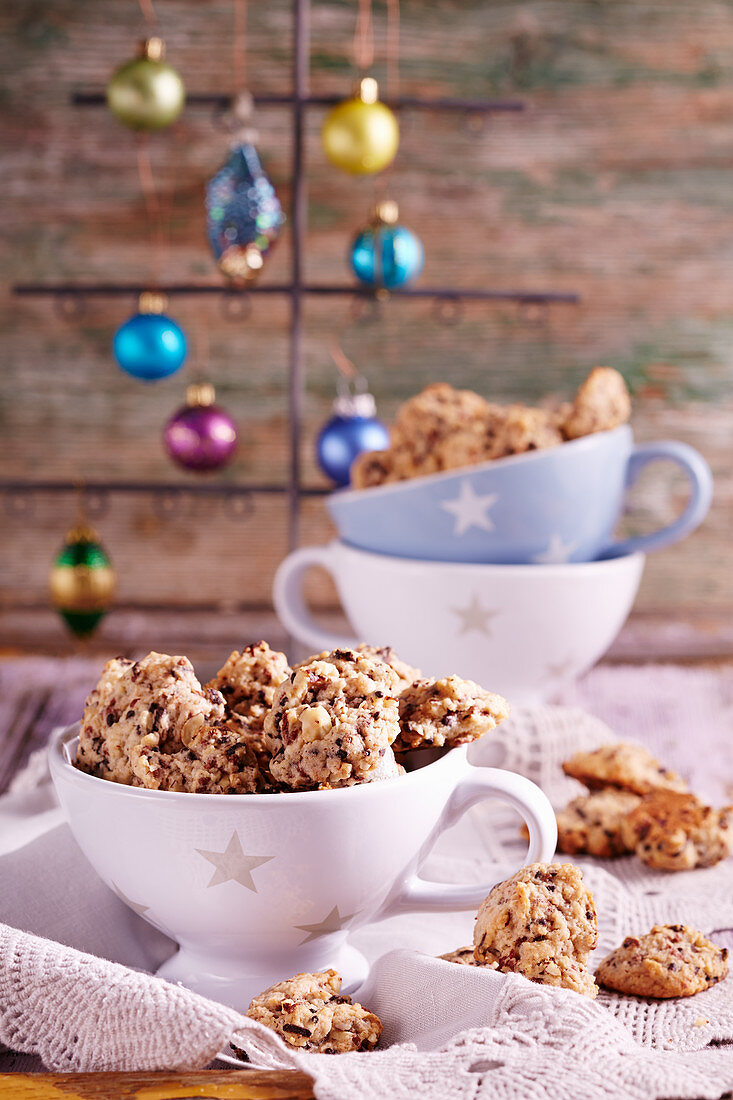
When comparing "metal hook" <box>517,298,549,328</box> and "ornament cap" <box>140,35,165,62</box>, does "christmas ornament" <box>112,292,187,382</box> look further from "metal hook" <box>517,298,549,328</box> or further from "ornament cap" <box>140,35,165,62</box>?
"metal hook" <box>517,298,549,328</box>

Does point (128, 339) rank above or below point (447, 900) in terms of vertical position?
above

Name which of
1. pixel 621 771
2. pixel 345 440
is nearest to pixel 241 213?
pixel 345 440

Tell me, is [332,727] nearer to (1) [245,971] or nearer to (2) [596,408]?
(1) [245,971]

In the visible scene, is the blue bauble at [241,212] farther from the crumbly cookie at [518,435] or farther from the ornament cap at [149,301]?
the crumbly cookie at [518,435]

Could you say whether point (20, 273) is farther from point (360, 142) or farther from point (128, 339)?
point (360, 142)

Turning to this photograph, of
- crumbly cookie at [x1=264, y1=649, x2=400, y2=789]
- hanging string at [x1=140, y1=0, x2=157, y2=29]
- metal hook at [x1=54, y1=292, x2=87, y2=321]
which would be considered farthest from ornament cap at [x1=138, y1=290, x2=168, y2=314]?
crumbly cookie at [x1=264, y1=649, x2=400, y2=789]

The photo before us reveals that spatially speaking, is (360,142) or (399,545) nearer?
(399,545)

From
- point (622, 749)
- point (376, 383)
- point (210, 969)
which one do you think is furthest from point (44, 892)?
point (376, 383)

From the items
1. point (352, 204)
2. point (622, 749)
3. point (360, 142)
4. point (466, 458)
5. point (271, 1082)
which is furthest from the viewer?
point (352, 204)
